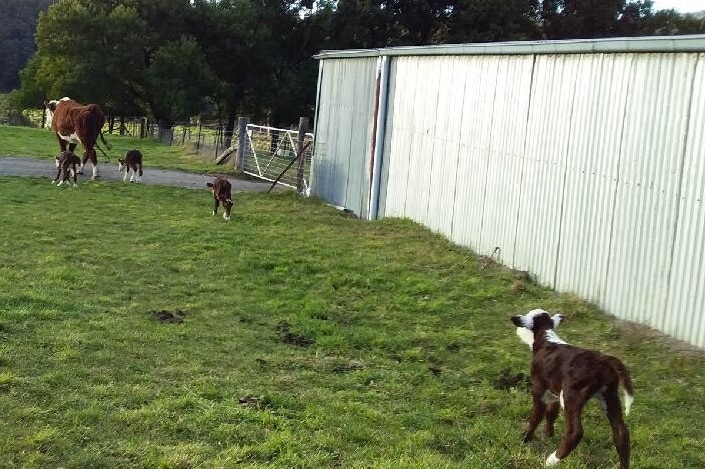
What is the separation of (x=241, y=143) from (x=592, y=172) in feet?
49.5

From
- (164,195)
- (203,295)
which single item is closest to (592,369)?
(203,295)

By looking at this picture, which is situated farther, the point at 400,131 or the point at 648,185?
the point at 400,131

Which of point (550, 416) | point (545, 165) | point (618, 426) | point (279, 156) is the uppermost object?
point (545, 165)

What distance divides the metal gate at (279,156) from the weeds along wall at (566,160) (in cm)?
429

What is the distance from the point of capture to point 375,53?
577 inches

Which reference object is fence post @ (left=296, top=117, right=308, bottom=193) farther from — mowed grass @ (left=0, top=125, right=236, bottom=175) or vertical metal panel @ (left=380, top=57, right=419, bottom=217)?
vertical metal panel @ (left=380, top=57, right=419, bottom=217)

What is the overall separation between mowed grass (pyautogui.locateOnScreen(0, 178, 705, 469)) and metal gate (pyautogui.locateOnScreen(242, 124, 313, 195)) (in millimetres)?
7244

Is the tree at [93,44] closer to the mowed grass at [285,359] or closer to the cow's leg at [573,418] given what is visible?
the mowed grass at [285,359]

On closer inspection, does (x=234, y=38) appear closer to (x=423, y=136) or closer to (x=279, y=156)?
(x=279, y=156)

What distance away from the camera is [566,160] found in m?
9.02

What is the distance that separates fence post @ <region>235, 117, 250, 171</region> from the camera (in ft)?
72.0

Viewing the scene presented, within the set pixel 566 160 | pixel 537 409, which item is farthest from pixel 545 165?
pixel 537 409

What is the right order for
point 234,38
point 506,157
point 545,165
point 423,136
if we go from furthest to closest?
point 234,38, point 423,136, point 506,157, point 545,165

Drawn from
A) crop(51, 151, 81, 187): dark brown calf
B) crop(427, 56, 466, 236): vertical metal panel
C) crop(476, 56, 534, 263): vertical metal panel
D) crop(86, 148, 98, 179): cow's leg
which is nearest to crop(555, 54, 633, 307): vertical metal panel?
crop(476, 56, 534, 263): vertical metal panel
